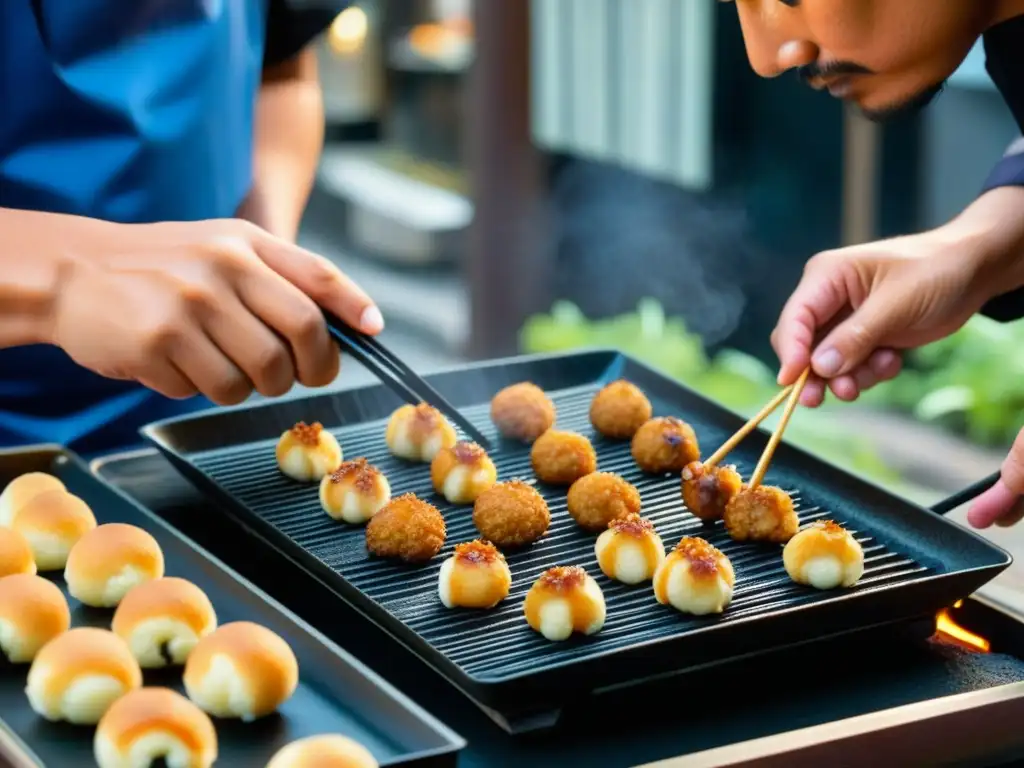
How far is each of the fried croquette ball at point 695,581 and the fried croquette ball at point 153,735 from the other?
539mm

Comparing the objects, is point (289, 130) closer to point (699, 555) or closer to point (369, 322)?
point (369, 322)

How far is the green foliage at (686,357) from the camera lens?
15.9ft

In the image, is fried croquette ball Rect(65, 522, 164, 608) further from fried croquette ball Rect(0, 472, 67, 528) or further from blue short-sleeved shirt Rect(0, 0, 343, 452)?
blue short-sleeved shirt Rect(0, 0, 343, 452)

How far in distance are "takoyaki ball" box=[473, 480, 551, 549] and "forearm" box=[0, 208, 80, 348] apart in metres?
0.56

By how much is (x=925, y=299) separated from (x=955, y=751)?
77 cm

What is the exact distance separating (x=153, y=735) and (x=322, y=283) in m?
0.61

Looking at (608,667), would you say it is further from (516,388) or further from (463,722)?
(516,388)

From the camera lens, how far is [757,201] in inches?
205

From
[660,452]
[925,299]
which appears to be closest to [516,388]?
[660,452]

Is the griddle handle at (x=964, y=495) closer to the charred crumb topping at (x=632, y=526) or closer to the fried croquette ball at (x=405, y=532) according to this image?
the charred crumb topping at (x=632, y=526)

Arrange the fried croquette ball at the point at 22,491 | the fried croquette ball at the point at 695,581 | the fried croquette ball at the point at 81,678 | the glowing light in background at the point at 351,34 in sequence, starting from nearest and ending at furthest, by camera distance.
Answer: the fried croquette ball at the point at 81,678 → the fried croquette ball at the point at 695,581 → the fried croquette ball at the point at 22,491 → the glowing light in background at the point at 351,34

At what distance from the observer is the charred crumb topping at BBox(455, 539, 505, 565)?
4.98ft

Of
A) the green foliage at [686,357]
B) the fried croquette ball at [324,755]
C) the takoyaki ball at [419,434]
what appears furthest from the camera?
the green foliage at [686,357]

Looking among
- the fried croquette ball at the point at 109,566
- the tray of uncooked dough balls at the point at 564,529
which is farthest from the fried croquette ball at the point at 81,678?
the tray of uncooked dough balls at the point at 564,529
